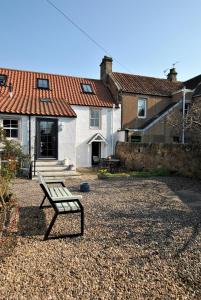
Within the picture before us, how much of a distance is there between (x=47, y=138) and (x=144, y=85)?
39.0ft

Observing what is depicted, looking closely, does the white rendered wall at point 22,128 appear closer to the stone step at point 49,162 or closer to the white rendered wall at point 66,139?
the stone step at point 49,162

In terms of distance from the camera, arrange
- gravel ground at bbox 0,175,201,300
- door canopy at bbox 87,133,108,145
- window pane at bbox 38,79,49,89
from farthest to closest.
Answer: window pane at bbox 38,79,49,89
door canopy at bbox 87,133,108,145
gravel ground at bbox 0,175,201,300

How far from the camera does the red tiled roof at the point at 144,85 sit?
20859 mm

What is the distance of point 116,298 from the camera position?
2906mm

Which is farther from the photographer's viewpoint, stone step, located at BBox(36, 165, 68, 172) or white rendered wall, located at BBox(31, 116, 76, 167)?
white rendered wall, located at BBox(31, 116, 76, 167)

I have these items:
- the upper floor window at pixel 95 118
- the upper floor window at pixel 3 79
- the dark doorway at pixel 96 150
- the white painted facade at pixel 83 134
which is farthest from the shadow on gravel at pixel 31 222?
the upper floor window at pixel 3 79

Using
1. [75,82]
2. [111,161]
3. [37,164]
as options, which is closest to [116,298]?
[37,164]

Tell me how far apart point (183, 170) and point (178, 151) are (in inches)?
41.0

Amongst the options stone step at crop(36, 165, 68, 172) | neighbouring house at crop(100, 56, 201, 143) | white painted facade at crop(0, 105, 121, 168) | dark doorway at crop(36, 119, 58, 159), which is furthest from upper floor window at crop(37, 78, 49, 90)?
stone step at crop(36, 165, 68, 172)

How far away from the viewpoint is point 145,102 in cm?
2133

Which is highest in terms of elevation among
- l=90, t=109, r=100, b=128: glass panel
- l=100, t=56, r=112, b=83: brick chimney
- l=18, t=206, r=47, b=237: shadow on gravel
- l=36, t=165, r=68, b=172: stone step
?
l=100, t=56, r=112, b=83: brick chimney

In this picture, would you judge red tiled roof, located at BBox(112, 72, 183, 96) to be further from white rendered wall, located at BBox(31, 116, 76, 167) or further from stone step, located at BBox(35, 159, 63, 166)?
stone step, located at BBox(35, 159, 63, 166)

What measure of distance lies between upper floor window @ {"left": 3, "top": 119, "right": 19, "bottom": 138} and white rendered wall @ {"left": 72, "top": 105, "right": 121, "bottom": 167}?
17.3 ft

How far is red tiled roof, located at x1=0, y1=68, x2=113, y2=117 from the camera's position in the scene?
1455 centimetres
